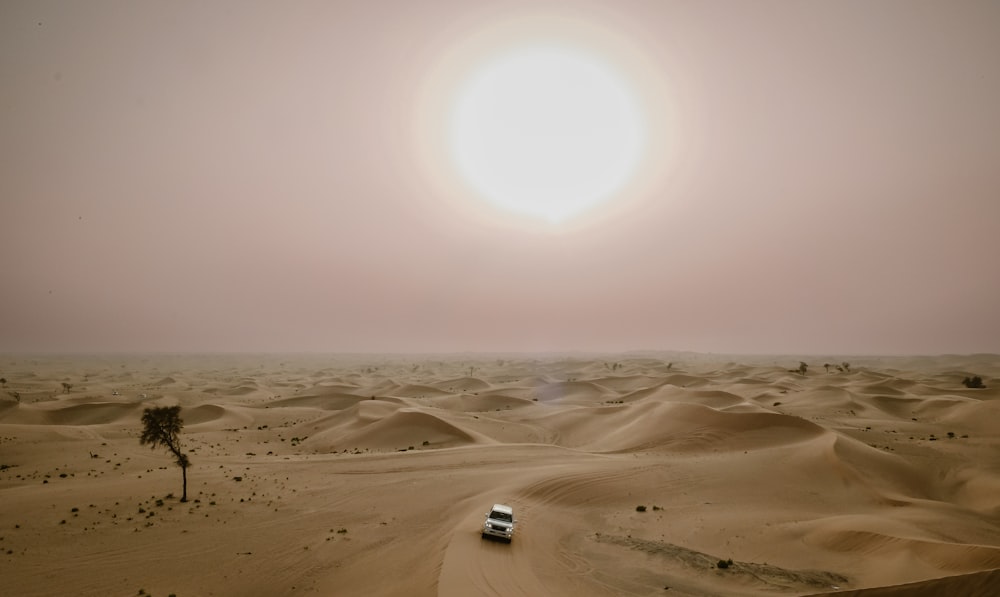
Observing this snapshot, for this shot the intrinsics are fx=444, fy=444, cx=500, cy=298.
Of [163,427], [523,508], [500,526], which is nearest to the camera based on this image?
[500,526]

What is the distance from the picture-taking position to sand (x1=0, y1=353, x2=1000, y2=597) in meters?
16.5

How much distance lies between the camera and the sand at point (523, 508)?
→ 1648 cm

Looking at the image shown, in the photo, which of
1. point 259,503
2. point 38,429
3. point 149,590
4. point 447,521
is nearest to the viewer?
point 149,590

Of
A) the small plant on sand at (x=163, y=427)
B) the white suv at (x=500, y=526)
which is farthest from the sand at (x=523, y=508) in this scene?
the small plant on sand at (x=163, y=427)

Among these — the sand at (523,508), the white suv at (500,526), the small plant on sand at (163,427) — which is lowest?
the sand at (523,508)

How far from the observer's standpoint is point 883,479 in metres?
30.5

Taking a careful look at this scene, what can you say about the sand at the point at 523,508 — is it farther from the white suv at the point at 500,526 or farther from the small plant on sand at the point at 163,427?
the small plant on sand at the point at 163,427

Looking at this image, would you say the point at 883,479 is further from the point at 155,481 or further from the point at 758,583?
the point at 155,481

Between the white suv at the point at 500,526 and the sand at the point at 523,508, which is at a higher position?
the white suv at the point at 500,526

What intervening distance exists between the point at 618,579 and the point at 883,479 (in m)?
25.8

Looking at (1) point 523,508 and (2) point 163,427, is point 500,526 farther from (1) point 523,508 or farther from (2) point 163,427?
(2) point 163,427

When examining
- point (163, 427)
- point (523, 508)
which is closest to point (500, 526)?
point (523, 508)

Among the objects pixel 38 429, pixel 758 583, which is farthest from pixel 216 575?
pixel 38 429

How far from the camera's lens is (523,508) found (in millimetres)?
24094
